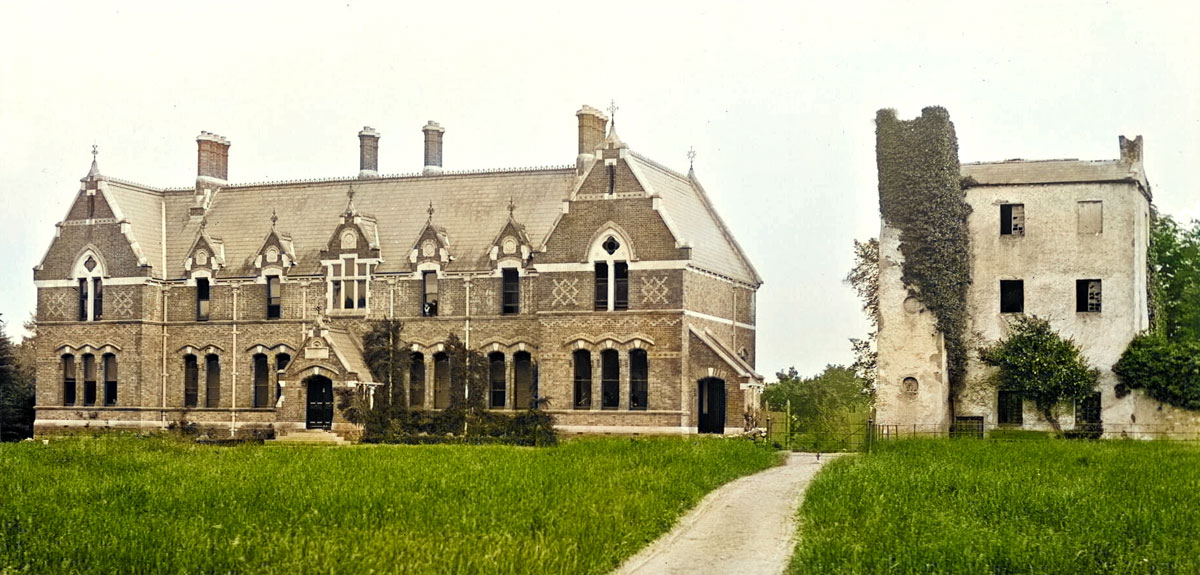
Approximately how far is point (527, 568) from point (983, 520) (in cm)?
→ 707

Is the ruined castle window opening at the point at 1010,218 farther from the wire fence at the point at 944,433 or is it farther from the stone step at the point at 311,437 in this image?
the stone step at the point at 311,437

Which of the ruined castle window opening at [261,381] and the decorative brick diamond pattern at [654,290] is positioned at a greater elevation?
the decorative brick diamond pattern at [654,290]

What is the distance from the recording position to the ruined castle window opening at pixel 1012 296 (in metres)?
43.6

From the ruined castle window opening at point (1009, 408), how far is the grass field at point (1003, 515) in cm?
1285

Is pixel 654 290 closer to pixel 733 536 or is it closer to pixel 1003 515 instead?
pixel 733 536

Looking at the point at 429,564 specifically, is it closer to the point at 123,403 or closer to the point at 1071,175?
the point at 1071,175

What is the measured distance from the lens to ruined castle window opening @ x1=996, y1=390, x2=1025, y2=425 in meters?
43.1

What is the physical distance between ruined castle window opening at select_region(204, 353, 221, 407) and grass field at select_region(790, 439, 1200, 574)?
2756cm

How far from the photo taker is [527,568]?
15977 mm

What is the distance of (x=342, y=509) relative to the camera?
20.3m

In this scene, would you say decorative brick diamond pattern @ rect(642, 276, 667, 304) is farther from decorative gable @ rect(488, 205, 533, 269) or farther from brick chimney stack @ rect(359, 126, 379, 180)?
brick chimney stack @ rect(359, 126, 379, 180)

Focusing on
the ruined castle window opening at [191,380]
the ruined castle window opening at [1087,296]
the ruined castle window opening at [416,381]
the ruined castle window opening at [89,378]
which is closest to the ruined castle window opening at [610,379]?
the ruined castle window opening at [416,381]

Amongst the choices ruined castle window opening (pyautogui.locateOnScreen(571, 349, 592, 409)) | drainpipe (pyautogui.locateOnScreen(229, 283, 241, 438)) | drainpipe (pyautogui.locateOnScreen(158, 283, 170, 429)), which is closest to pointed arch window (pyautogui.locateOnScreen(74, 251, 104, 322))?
drainpipe (pyautogui.locateOnScreen(158, 283, 170, 429))

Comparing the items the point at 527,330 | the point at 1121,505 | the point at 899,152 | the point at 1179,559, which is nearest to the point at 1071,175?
the point at 899,152
